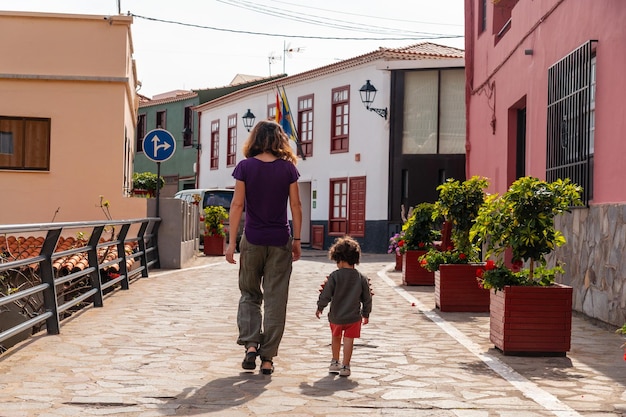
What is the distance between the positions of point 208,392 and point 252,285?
1.10 m

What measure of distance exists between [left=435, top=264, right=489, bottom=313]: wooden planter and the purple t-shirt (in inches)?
174

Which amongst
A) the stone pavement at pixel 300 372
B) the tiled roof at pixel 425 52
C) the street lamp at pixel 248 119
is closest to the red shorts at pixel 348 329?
the stone pavement at pixel 300 372

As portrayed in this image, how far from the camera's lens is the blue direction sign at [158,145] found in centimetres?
1694

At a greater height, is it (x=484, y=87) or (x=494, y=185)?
(x=484, y=87)

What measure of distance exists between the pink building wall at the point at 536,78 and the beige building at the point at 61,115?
698 cm

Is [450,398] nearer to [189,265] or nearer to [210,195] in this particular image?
[189,265]

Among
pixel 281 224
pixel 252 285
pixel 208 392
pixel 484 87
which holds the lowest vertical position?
pixel 208 392

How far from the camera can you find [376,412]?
535 cm

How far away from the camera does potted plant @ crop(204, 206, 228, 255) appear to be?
23156 millimetres

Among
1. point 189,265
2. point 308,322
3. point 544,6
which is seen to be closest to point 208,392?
point 308,322

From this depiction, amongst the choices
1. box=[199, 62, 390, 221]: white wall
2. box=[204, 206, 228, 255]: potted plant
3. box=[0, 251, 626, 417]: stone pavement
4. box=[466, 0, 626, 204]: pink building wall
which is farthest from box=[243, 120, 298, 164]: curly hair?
box=[199, 62, 390, 221]: white wall

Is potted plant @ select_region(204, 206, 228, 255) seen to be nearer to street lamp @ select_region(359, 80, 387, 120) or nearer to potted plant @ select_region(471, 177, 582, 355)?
street lamp @ select_region(359, 80, 387, 120)

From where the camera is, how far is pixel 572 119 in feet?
36.8

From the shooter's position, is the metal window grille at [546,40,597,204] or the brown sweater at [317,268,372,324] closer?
the brown sweater at [317,268,372,324]
